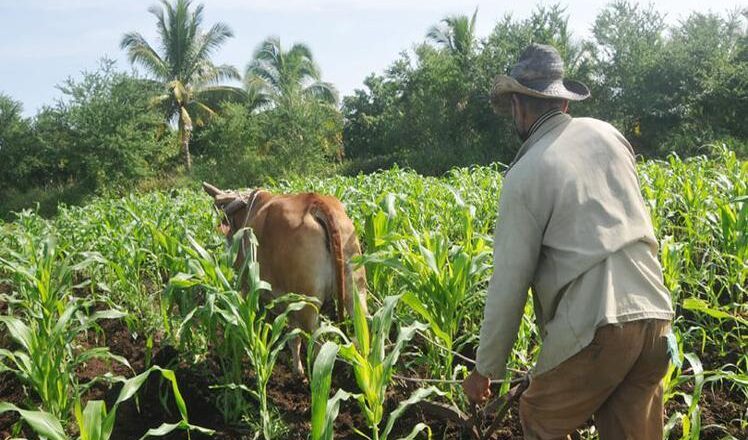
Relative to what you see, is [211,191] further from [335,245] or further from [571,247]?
[571,247]

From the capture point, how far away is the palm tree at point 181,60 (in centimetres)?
3562

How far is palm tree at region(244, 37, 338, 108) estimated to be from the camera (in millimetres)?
39156

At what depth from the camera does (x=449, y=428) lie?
134 inches

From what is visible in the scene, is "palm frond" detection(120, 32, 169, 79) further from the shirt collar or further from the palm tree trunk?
the shirt collar

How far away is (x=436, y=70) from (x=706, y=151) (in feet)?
43.8

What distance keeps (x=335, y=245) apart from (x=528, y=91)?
1.95 meters

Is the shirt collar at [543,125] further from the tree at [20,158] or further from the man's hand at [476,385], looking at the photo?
the tree at [20,158]

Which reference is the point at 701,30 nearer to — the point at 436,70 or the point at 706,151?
the point at 706,151

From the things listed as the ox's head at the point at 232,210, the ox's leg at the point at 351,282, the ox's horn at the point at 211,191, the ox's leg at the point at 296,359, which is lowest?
the ox's leg at the point at 296,359

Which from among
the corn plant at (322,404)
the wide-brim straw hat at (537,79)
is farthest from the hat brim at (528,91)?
the corn plant at (322,404)

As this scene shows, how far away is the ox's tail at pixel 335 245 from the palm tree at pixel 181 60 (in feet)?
106

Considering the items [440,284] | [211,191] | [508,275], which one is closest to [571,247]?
[508,275]

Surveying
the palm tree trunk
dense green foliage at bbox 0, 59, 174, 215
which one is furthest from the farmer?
the palm tree trunk

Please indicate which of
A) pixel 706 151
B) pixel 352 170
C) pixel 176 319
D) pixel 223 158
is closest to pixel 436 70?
pixel 352 170
